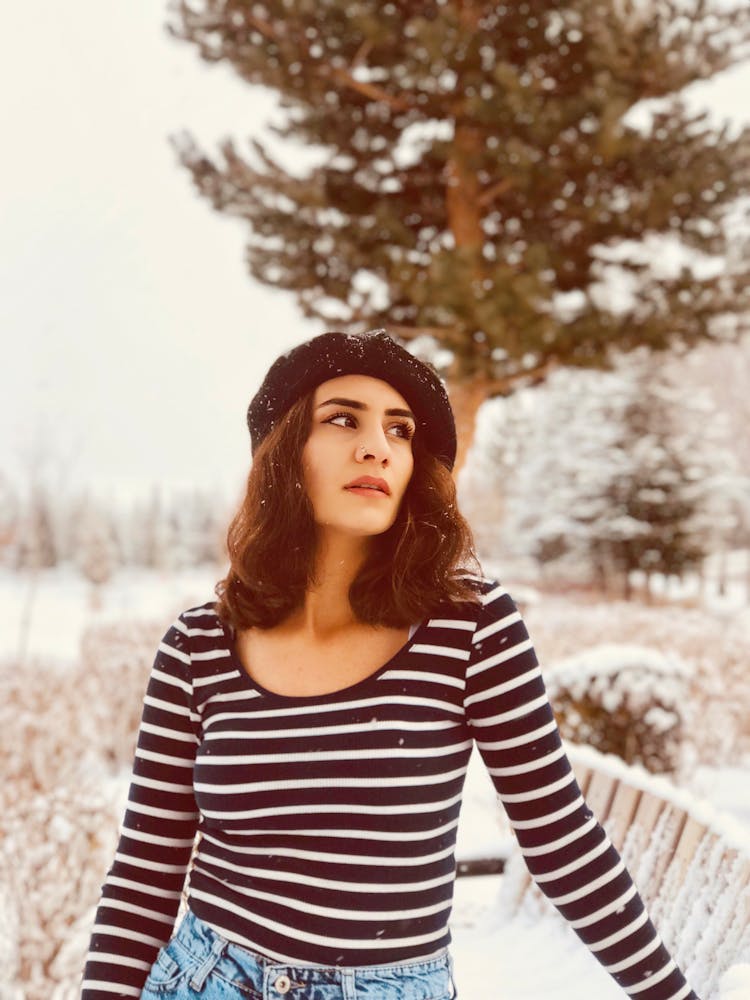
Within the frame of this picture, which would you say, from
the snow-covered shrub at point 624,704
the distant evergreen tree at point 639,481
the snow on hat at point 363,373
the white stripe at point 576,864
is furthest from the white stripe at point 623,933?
the distant evergreen tree at point 639,481

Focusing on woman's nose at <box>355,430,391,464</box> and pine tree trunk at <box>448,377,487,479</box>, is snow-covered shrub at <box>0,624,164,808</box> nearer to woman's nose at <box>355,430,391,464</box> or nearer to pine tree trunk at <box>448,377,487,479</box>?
woman's nose at <box>355,430,391,464</box>

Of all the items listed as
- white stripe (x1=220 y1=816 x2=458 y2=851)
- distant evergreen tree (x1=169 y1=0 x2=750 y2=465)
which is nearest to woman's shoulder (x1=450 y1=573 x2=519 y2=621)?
white stripe (x1=220 y1=816 x2=458 y2=851)

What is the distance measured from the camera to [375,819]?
142 centimetres

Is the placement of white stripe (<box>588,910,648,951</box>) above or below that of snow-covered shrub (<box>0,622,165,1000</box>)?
above

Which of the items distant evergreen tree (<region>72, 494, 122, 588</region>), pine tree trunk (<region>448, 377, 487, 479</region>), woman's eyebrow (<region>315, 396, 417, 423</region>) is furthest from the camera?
distant evergreen tree (<region>72, 494, 122, 588</region>)

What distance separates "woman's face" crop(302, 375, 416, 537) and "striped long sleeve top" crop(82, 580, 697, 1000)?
245mm

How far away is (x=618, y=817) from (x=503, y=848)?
2.52ft

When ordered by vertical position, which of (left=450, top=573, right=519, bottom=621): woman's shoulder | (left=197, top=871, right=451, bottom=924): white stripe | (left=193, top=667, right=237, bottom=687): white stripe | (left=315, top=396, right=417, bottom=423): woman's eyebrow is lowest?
(left=197, top=871, right=451, bottom=924): white stripe

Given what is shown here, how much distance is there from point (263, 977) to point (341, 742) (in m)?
0.39

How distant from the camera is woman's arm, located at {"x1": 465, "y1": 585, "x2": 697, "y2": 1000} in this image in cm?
135

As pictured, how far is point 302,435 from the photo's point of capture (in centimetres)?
169

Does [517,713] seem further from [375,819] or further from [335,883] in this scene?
[335,883]

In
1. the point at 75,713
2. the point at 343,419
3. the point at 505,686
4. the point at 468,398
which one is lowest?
the point at 75,713

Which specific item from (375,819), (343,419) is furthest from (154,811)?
(343,419)
